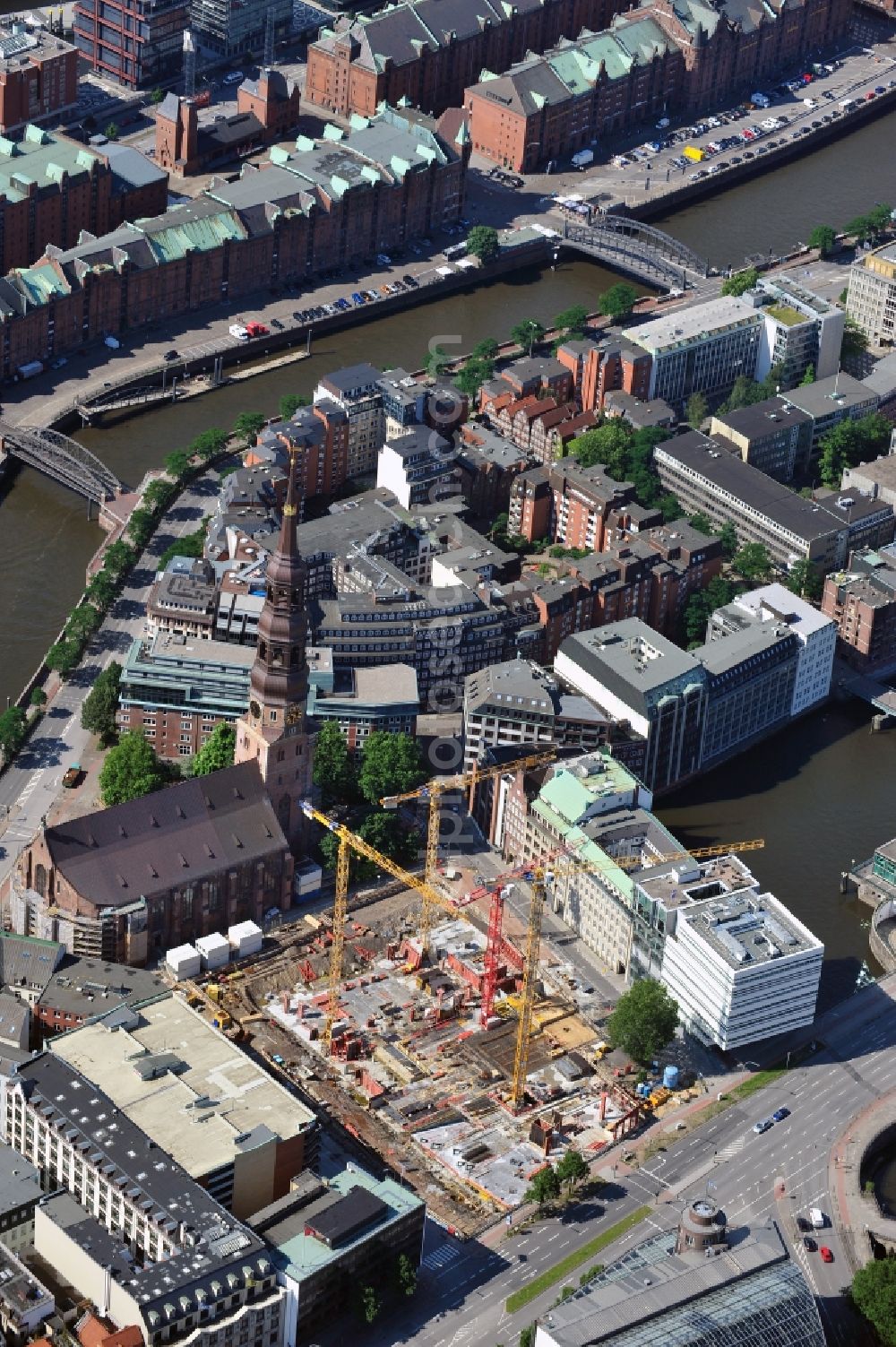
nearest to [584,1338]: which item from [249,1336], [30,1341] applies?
[249,1336]

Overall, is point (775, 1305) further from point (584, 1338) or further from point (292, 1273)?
point (292, 1273)

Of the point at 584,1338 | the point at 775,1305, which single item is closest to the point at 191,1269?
the point at 584,1338

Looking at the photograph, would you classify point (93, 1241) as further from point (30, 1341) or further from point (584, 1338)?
point (584, 1338)

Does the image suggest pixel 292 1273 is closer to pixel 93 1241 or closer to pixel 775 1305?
pixel 93 1241

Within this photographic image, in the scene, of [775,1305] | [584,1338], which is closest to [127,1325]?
[584,1338]

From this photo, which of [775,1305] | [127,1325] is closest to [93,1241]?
[127,1325]

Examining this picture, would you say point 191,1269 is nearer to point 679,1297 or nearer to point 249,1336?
point 249,1336
